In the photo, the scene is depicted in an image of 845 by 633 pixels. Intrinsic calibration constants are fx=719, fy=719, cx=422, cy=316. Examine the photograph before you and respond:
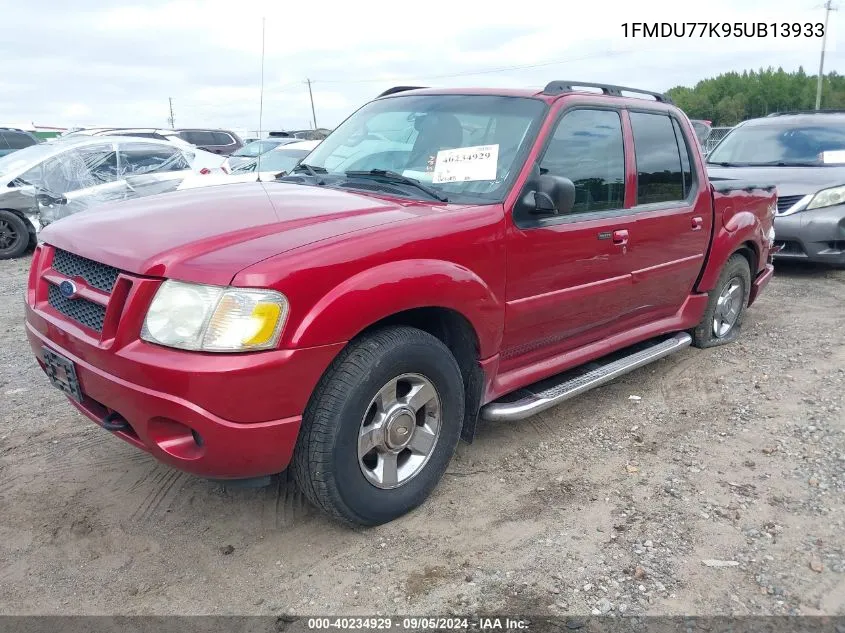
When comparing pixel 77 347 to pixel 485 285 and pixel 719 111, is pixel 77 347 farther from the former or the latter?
pixel 719 111

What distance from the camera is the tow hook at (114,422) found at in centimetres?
273

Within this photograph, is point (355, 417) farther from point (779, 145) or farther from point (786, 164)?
point (779, 145)

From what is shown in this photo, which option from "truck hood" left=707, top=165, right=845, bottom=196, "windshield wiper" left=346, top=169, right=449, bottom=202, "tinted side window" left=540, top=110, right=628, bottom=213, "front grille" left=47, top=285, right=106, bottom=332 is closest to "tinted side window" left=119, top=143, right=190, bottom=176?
"windshield wiper" left=346, top=169, right=449, bottom=202

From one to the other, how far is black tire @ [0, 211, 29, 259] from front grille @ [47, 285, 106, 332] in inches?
296

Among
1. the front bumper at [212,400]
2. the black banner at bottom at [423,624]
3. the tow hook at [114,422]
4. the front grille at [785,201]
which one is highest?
the front grille at [785,201]

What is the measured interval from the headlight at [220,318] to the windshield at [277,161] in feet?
28.3

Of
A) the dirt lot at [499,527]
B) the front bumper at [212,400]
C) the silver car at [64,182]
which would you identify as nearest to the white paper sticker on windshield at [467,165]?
the front bumper at [212,400]

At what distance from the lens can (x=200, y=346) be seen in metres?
2.44

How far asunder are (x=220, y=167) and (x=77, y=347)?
8.75 meters

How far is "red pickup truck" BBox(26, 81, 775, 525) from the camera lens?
2479mm

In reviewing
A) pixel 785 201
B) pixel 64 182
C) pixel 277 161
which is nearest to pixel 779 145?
pixel 785 201

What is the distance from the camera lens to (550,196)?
3281mm

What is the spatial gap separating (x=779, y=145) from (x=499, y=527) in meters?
7.48

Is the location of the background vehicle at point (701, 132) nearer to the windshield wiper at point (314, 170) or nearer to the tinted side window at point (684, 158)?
the tinted side window at point (684, 158)
